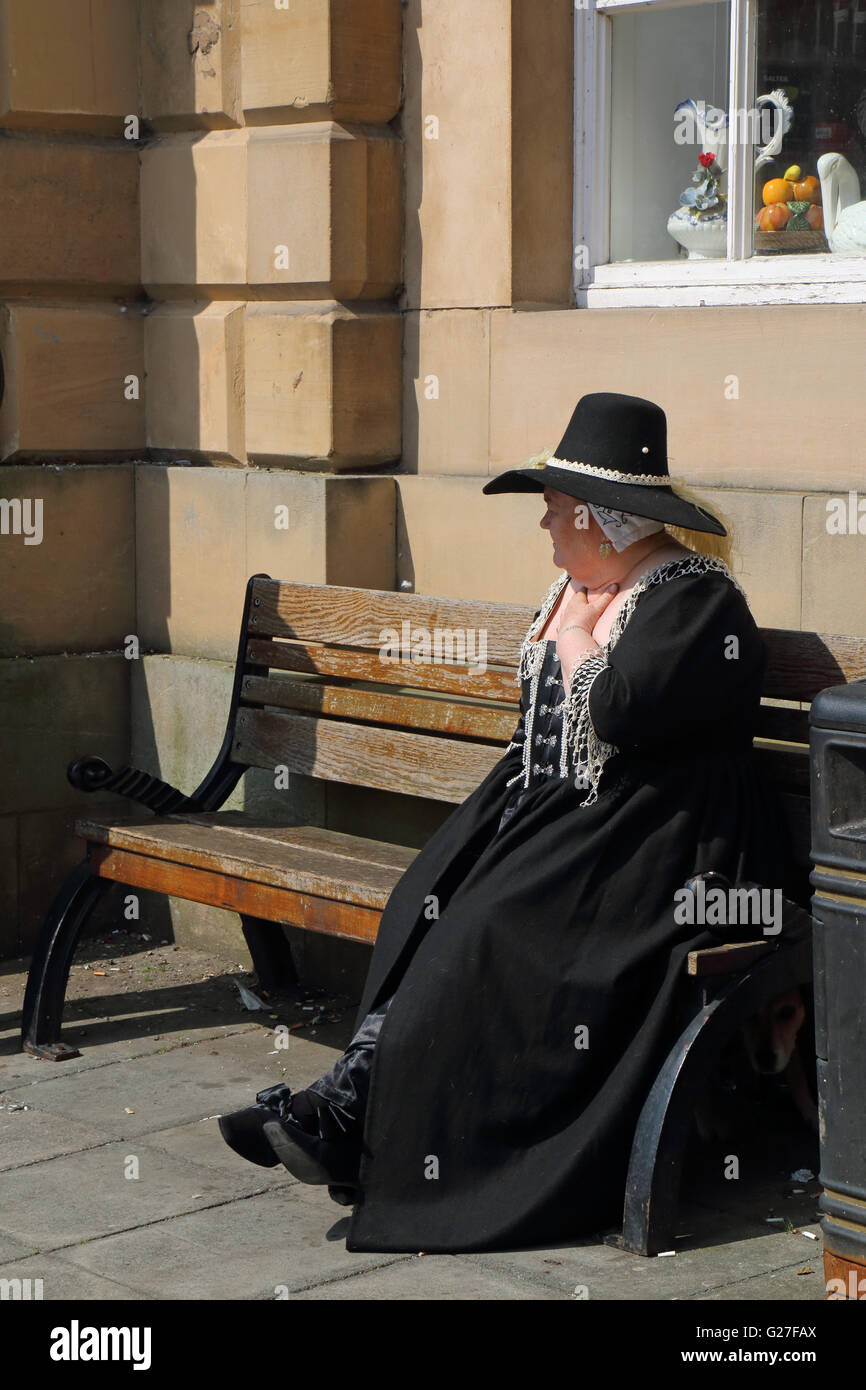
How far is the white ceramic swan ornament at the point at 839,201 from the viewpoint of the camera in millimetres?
4477

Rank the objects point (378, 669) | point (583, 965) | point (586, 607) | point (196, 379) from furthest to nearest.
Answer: point (196, 379) → point (378, 669) → point (586, 607) → point (583, 965)

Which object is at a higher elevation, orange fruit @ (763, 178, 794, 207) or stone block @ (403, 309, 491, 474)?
orange fruit @ (763, 178, 794, 207)

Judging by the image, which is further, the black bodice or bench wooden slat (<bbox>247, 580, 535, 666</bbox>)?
bench wooden slat (<bbox>247, 580, 535, 666</bbox>)

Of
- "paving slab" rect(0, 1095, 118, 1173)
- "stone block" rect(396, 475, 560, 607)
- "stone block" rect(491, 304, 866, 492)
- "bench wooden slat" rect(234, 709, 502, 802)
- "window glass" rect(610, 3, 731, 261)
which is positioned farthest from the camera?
"stone block" rect(396, 475, 560, 607)

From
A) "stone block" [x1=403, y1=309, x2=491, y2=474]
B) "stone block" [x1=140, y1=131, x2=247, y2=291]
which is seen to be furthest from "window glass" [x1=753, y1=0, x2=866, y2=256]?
"stone block" [x1=140, y1=131, x2=247, y2=291]

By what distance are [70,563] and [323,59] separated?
1641 mm

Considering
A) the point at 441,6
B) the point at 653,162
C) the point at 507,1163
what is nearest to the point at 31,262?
the point at 441,6

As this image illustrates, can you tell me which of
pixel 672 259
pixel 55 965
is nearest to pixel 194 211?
pixel 672 259

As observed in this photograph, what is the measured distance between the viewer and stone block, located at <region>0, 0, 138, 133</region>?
5.37 metres

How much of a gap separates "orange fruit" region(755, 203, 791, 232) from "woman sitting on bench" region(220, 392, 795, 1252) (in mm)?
1206

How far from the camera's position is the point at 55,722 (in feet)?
18.5

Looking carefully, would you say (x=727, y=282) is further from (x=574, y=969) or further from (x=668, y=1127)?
(x=668, y=1127)

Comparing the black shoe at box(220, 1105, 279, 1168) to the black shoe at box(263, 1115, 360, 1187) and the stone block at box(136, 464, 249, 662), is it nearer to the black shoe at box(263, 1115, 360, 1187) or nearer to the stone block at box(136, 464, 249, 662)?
the black shoe at box(263, 1115, 360, 1187)
